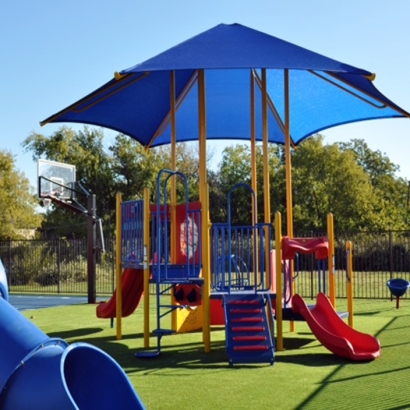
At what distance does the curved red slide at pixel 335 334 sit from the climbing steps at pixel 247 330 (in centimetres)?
63

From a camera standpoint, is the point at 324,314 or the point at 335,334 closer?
the point at 335,334

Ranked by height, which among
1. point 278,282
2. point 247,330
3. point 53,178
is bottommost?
point 247,330

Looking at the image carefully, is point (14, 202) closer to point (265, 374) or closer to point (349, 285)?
point (349, 285)

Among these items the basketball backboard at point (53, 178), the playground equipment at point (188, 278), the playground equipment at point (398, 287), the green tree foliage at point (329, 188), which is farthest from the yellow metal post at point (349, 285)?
the green tree foliage at point (329, 188)

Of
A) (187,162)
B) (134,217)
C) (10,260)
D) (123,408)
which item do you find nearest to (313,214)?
(187,162)

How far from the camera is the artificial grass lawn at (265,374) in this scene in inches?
264

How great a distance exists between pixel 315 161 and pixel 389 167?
66.6ft

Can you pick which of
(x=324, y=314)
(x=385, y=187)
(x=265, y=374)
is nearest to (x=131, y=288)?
(x=324, y=314)

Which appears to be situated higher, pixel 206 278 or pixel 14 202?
pixel 14 202

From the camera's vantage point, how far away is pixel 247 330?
9.41m

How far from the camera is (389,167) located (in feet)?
211

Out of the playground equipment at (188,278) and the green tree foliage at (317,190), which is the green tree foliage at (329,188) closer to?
the green tree foliage at (317,190)

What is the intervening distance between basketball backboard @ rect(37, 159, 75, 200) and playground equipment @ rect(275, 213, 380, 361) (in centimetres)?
1167

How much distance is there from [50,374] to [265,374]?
4903mm
